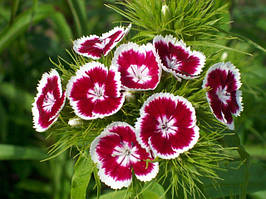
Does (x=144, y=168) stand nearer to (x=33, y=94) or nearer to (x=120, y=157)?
(x=120, y=157)

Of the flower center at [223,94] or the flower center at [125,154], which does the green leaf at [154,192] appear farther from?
the flower center at [223,94]

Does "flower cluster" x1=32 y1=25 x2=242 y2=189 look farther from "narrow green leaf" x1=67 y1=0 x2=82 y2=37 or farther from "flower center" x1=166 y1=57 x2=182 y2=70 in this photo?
"narrow green leaf" x1=67 y1=0 x2=82 y2=37

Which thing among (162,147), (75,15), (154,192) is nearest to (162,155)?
(162,147)

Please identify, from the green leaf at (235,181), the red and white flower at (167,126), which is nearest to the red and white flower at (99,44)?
the red and white flower at (167,126)

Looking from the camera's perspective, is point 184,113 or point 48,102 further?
point 48,102

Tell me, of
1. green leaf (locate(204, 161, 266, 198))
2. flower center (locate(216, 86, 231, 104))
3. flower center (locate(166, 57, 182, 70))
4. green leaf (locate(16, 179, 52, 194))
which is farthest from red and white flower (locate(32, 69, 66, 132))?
green leaf (locate(16, 179, 52, 194))

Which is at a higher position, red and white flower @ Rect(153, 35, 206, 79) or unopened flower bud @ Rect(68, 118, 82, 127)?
red and white flower @ Rect(153, 35, 206, 79)
